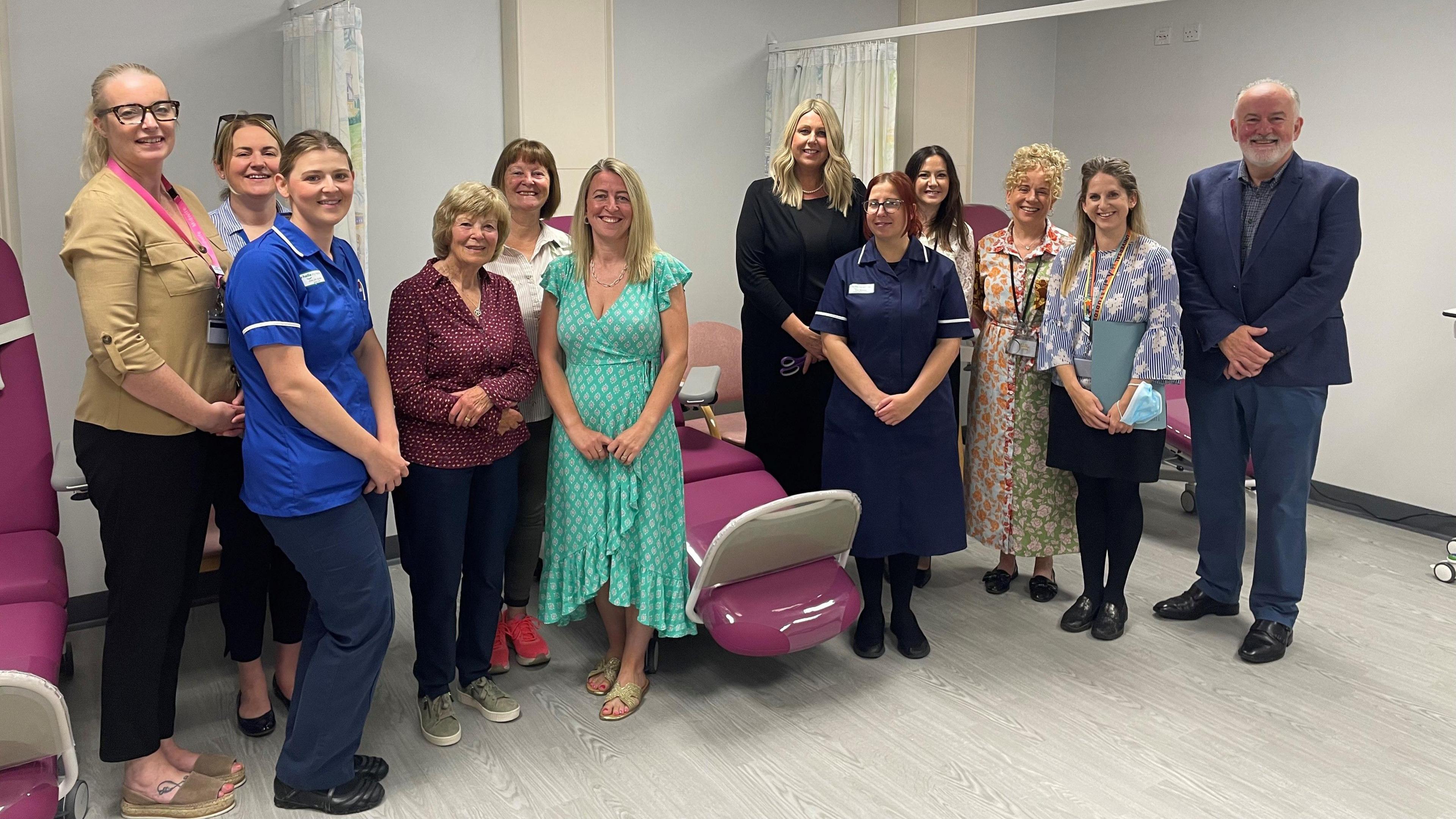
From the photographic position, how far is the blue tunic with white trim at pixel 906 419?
321 cm

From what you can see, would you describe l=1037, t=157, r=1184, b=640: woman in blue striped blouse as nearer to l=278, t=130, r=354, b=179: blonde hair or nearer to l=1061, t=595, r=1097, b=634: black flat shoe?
l=1061, t=595, r=1097, b=634: black flat shoe

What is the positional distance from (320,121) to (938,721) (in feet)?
8.65

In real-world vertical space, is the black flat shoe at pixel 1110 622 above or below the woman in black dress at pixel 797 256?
below

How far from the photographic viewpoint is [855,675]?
329 centimetres

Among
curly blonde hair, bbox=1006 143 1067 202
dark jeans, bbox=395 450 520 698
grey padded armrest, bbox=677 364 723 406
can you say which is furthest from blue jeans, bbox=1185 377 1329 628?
dark jeans, bbox=395 450 520 698

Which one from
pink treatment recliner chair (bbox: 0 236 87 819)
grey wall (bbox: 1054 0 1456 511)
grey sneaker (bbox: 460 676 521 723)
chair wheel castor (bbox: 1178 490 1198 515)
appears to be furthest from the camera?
chair wheel castor (bbox: 1178 490 1198 515)

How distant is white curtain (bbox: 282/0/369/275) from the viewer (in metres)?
3.34

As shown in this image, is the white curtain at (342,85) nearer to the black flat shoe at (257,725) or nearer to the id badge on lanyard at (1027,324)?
the black flat shoe at (257,725)

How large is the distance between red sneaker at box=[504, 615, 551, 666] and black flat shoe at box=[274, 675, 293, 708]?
0.65m

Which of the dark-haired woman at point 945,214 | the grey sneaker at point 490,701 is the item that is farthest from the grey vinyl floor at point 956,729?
the dark-haired woman at point 945,214

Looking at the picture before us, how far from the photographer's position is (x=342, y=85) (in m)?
3.33

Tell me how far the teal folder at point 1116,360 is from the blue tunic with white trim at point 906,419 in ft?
1.38

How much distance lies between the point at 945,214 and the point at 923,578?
136cm

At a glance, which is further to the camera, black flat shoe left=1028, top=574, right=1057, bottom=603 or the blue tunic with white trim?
black flat shoe left=1028, top=574, right=1057, bottom=603
